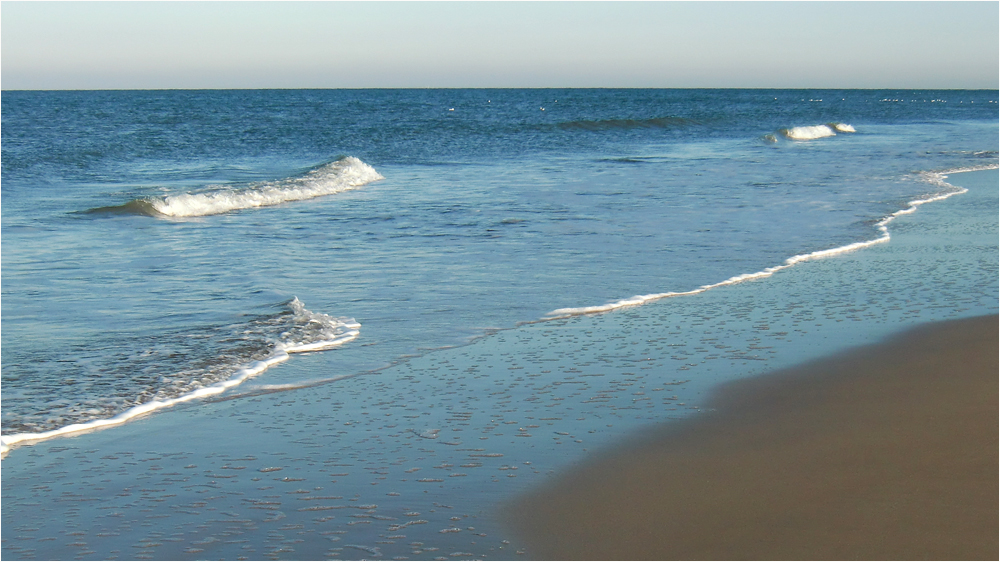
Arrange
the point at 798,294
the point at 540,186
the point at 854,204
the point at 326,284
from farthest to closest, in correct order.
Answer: the point at 540,186, the point at 854,204, the point at 326,284, the point at 798,294

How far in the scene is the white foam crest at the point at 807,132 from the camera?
35250 mm

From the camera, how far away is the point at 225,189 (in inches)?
603

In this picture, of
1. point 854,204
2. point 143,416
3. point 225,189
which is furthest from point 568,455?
point 225,189

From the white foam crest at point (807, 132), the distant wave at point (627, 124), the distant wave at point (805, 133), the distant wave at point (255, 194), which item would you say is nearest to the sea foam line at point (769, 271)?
the distant wave at point (255, 194)

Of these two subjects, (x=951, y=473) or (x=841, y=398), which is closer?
(x=951, y=473)

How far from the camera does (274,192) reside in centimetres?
1584

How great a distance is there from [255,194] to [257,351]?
1020 centimetres

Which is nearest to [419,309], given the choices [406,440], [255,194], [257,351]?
[257,351]

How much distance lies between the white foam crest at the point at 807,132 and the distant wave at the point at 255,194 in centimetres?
2144

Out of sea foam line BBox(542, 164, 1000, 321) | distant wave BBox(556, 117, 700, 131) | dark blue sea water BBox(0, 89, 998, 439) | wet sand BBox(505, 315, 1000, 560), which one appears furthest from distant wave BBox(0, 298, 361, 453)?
distant wave BBox(556, 117, 700, 131)

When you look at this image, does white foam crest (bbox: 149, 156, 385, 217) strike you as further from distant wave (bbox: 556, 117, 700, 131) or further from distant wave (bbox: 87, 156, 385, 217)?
distant wave (bbox: 556, 117, 700, 131)

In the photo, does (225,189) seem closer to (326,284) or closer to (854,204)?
(326,284)

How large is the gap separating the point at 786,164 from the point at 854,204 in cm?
848

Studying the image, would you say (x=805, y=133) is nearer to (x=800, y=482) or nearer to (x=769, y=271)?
(x=769, y=271)
